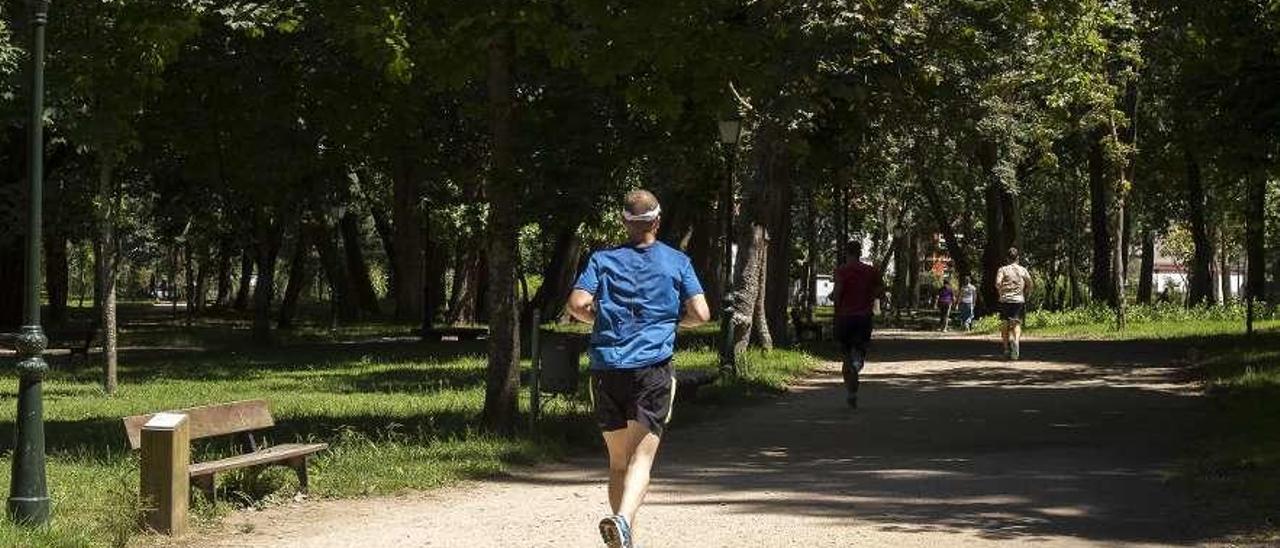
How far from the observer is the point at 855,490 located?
1095cm

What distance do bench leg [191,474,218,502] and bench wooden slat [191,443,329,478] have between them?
7 cm

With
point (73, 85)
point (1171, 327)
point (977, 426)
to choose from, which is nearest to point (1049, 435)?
point (977, 426)

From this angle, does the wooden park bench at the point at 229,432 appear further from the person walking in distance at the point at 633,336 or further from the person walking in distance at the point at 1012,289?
the person walking in distance at the point at 1012,289

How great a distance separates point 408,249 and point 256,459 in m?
37.1

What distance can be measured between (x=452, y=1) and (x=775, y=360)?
12059 millimetres

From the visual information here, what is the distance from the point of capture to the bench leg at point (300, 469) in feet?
Result: 34.0

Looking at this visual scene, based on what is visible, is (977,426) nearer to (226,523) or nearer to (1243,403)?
(1243,403)

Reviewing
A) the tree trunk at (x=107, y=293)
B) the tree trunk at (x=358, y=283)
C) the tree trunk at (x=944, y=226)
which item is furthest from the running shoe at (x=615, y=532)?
the tree trunk at (x=358, y=283)

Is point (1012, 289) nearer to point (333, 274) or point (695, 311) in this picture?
point (695, 311)

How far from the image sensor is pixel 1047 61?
80.1 ft

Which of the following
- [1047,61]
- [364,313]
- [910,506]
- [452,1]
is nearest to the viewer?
[910,506]

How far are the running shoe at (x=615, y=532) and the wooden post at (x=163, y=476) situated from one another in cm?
266

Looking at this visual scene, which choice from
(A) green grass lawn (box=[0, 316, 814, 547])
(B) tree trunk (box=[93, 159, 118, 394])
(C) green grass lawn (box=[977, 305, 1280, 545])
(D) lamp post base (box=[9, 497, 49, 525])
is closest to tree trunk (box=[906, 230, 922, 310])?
(C) green grass lawn (box=[977, 305, 1280, 545])

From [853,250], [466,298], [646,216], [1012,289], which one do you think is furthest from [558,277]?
[646,216]
